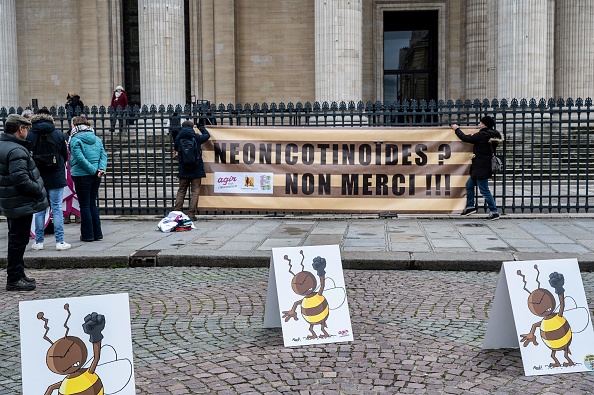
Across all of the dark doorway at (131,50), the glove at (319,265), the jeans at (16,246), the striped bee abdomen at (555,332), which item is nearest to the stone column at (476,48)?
the dark doorway at (131,50)

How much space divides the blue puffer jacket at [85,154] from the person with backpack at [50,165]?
0.39m

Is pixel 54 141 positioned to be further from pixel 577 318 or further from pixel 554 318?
pixel 577 318

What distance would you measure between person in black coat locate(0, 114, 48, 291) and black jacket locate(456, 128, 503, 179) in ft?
23.0

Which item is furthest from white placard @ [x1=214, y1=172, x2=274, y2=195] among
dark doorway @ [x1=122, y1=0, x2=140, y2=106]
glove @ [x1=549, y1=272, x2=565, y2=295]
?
dark doorway @ [x1=122, y1=0, x2=140, y2=106]

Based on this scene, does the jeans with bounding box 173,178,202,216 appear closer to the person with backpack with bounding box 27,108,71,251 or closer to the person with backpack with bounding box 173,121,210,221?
the person with backpack with bounding box 173,121,210,221

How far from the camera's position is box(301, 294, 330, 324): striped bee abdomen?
5.37 meters

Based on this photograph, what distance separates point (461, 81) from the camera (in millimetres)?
25000

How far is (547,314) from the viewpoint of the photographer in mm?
4848

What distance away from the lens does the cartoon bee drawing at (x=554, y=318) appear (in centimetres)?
477

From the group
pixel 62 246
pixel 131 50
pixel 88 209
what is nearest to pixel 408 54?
pixel 131 50

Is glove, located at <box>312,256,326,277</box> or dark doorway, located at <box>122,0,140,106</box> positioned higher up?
dark doorway, located at <box>122,0,140,106</box>

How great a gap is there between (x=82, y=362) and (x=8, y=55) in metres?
21.8

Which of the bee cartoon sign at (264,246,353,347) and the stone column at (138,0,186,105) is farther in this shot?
the stone column at (138,0,186,105)

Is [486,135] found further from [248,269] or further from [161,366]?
[161,366]
